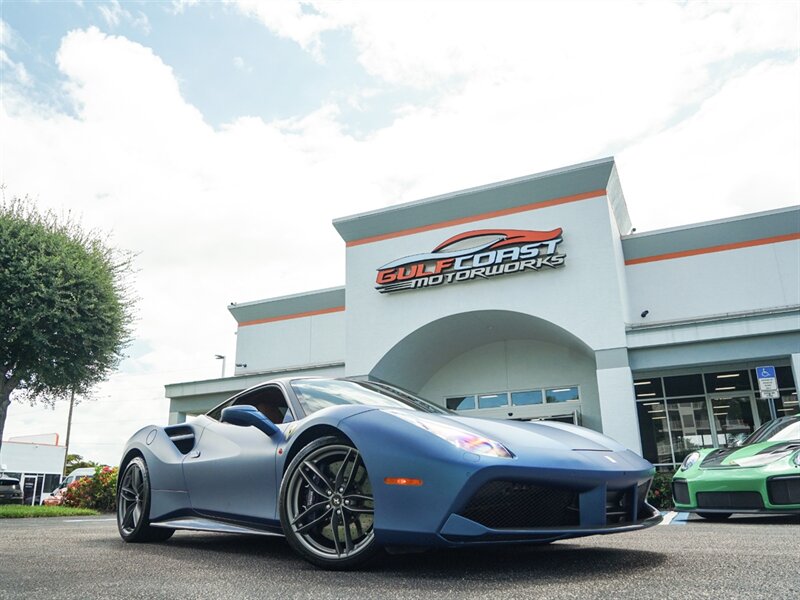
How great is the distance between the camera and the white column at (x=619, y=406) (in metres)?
13.1

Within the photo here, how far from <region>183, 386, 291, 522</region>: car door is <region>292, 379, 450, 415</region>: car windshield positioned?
0.68ft

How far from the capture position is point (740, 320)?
12.8 m

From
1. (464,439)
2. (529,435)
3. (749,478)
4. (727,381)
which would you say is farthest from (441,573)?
(727,381)

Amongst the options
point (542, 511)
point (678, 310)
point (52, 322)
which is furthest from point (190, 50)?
point (678, 310)

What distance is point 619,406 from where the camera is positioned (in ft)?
43.9

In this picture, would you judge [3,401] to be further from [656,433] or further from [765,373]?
[656,433]

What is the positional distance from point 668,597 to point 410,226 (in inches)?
594

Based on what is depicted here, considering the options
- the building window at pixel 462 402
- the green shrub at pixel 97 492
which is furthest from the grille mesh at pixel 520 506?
the building window at pixel 462 402

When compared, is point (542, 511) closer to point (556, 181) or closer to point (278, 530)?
point (278, 530)

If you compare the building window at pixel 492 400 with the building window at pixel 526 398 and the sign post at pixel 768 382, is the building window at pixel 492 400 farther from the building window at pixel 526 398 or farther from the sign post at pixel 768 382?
the sign post at pixel 768 382

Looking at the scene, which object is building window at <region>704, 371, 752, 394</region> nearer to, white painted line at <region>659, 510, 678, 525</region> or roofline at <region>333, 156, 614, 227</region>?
roofline at <region>333, 156, 614, 227</region>

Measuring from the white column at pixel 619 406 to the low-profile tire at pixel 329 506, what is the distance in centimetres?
1127

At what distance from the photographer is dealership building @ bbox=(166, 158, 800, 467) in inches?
540

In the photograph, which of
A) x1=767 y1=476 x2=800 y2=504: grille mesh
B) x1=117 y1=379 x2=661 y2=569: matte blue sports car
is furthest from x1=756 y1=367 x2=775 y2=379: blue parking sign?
x1=117 y1=379 x2=661 y2=569: matte blue sports car
